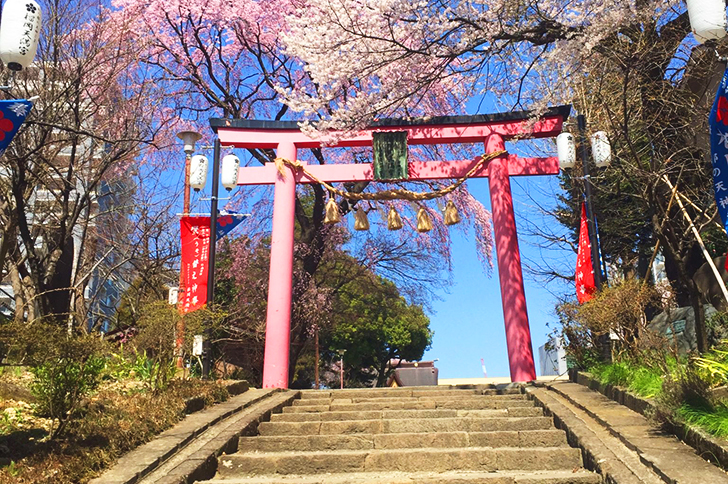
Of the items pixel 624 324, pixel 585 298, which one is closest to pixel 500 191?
pixel 585 298

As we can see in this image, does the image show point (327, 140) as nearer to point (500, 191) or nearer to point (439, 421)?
point (500, 191)

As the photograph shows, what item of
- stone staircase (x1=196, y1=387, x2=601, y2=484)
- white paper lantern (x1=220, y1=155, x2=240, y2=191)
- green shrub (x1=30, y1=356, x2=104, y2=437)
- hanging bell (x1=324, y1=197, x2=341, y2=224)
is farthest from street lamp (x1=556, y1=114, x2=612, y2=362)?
green shrub (x1=30, y1=356, x2=104, y2=437)

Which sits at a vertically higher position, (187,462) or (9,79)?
(9,79)

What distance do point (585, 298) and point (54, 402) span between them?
26.6 ft

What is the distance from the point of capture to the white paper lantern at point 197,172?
1002cm

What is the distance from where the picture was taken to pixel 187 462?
516 centimetres

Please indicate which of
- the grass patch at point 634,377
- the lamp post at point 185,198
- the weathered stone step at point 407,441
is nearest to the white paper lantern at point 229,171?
the lamp post at point 185,198

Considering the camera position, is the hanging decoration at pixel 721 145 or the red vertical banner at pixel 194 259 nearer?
the hanging decoration at pixel 721 145

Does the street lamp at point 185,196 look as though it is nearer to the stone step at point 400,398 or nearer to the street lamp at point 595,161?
the stone step at point 400,398

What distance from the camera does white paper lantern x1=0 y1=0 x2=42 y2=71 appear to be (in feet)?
Result: 18.7

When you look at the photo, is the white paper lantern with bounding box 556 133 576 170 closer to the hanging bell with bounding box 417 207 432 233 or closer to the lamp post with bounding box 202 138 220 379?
the hanging bell with bounding box 417 207 432 233

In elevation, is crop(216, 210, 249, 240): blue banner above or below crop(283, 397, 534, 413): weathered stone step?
above

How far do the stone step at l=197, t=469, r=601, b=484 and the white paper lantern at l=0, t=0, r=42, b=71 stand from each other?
174 inches

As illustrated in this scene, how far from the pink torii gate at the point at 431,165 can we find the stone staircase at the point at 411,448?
3.55 metres
